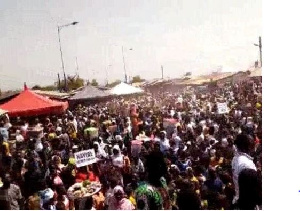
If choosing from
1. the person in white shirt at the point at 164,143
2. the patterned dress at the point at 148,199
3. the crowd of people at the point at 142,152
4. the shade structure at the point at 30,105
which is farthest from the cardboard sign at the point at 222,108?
the shade structure at the point at 30,105

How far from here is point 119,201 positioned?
4.75m

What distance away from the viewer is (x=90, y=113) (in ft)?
17.5

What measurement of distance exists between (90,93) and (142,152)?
0.78m

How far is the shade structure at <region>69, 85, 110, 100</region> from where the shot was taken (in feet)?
17.9

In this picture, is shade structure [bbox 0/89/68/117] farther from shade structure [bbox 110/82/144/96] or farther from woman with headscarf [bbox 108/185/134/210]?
woman with headscarf [bbox 108/185/134/210]

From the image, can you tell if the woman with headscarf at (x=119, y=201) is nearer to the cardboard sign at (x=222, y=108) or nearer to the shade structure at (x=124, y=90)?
the shade structure at (x=124, y=90)

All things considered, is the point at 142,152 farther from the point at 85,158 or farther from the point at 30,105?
the point at 30,105

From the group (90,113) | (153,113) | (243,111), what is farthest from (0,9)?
(243,111)

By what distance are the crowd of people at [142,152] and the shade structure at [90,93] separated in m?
0.09

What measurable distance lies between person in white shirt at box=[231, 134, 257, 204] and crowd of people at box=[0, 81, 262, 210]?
2 cm

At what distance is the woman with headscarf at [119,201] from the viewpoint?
15.4 ft
